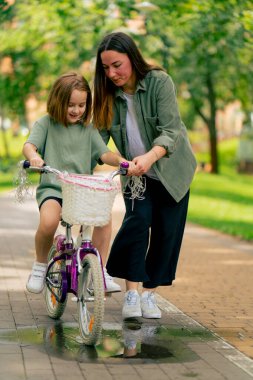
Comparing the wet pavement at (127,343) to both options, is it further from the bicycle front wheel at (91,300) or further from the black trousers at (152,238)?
the black trousers at (152,238)

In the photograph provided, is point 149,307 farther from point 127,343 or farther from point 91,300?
point 91,300

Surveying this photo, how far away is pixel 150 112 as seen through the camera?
649 centimetres

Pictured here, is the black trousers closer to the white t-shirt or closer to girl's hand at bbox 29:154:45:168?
the white t-shirt

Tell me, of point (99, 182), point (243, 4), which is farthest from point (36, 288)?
point (243, 4)

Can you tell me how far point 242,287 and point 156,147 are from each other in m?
2.97

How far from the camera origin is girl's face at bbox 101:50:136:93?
6281 millimetres

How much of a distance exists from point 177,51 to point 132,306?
64.1 ft

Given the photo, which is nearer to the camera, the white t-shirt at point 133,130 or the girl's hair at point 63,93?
the girl's hair at point 63,93

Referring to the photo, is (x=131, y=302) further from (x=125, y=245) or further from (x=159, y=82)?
(x=159, y=82)

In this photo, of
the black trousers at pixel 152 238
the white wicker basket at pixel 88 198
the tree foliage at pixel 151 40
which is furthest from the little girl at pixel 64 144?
the tree foliage at pixel 151 40

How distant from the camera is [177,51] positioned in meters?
25.6

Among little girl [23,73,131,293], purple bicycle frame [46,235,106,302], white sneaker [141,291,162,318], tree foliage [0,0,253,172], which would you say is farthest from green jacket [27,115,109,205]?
tree foliage [0,0,253,172]

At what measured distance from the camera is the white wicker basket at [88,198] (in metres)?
5.67

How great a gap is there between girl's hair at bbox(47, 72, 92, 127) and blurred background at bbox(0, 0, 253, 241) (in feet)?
11.0
